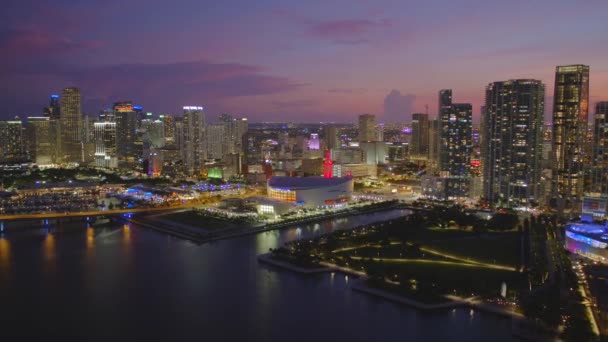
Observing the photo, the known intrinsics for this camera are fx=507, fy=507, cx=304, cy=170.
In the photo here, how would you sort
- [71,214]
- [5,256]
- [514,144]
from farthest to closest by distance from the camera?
[514,144], [71,214], [5,256]

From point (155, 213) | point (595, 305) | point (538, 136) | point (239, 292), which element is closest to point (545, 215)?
point (538, 136)

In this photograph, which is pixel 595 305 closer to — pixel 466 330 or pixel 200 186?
pixel 466 330

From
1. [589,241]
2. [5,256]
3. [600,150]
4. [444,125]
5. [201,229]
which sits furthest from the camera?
[444,125]

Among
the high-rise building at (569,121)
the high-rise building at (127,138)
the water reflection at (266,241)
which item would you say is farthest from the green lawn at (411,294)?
the high-rise building at (127,138)

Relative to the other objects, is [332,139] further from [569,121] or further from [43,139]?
[569,121]

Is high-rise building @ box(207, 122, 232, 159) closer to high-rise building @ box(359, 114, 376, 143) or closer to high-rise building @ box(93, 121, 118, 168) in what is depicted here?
high-rise building @ box(93, 121, 118, 168)

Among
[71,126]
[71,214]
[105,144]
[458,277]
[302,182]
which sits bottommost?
[458,277]

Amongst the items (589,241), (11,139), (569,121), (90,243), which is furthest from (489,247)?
(11,139)
